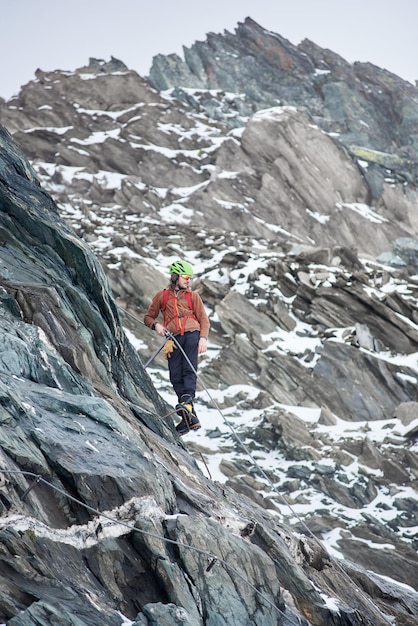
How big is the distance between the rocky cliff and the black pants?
0.42 meters

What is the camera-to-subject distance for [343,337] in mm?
22875

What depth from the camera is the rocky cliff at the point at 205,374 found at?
5.18 metres

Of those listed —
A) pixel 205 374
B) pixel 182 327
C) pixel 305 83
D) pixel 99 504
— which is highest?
pixel 305 83

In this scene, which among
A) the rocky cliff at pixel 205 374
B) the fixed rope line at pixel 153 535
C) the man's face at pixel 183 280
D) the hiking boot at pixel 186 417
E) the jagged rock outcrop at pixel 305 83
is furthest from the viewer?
the jagged rock outcrop at pixel 305 83

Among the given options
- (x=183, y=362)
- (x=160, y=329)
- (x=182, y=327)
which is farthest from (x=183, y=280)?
(x=183, y=362)

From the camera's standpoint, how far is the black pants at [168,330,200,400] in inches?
344

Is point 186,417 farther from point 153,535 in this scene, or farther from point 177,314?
point 153,535

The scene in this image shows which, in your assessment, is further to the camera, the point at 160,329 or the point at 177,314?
the point at 177,314

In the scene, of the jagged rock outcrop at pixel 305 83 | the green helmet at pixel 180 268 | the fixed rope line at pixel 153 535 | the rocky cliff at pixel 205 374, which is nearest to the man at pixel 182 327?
the green helmet at pixel 180 268

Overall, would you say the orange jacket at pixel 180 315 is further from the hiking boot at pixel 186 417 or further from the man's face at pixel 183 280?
the hiking boot at pixel 186 417

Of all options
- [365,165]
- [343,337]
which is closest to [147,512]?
[343,337]

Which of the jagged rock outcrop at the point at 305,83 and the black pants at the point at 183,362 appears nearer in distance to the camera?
the black pants at the point at 183,362

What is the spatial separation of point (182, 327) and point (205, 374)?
13053 mm

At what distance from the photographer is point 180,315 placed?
29.1 ft
